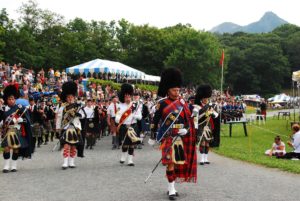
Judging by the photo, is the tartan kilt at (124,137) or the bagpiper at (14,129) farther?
the tartan kilt at (124,137)

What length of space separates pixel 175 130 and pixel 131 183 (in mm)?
1690

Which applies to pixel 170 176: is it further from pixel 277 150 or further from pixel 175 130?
pixel 277 150

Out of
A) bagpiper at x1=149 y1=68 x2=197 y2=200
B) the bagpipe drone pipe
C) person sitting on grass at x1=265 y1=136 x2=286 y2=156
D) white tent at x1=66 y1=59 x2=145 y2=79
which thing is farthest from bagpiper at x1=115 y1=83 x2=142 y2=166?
white tent at x1=66 y1=59 x2=145 y2=79

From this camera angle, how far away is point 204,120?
1262cm

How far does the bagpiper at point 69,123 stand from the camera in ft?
37.7

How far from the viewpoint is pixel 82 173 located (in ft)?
34.8

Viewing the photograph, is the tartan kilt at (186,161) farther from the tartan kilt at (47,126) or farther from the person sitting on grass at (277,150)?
the tartan kilt at (47,126)

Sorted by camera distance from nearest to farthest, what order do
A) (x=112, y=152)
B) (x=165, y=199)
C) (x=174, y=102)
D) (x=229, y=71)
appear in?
1. (x=165, y=199)
2. (x=174, y=102)
3. (x=112, y=152)
4. (x=229, y=71)

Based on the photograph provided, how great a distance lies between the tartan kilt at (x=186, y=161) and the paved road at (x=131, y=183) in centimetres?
33

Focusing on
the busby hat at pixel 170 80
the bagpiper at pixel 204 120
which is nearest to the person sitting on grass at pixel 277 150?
the bagpiper at pixel 204 120

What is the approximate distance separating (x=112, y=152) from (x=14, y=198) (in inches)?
315

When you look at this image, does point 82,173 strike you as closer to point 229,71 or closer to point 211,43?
point 211,43

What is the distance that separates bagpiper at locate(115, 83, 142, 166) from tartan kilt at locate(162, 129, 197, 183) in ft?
12.9

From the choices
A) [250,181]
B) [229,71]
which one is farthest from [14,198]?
[229,71]
